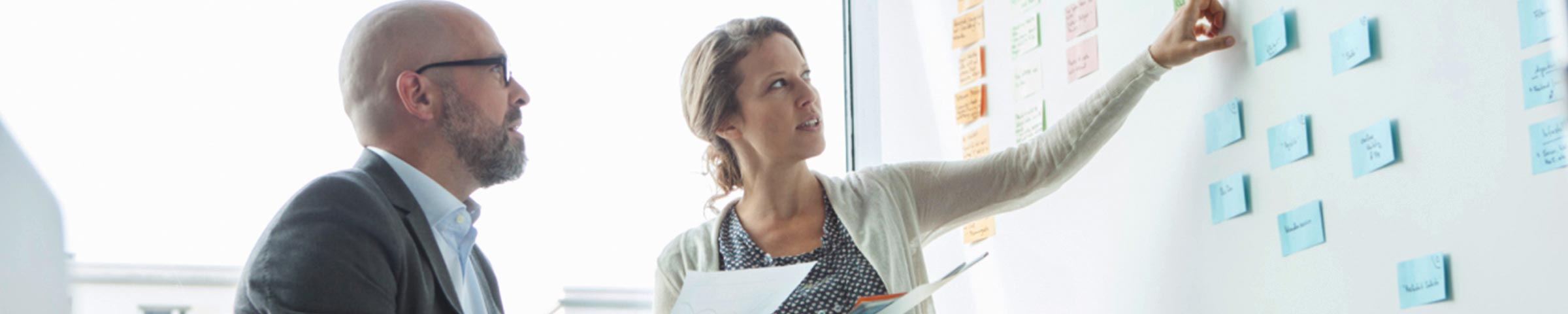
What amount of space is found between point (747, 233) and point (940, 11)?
2.70ft

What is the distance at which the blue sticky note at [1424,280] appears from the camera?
144 centimetres

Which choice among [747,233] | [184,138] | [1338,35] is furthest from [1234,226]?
[184,138]

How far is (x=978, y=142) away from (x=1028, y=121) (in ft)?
0.60

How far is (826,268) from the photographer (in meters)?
2.00

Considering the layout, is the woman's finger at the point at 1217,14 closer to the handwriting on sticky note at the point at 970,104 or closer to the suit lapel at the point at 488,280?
the handwriting on sticky note at the point at 970,104

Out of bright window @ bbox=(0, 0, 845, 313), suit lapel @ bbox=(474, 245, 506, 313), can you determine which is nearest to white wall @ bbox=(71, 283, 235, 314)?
bright window @ bbox=(0, 0, 845, 313)

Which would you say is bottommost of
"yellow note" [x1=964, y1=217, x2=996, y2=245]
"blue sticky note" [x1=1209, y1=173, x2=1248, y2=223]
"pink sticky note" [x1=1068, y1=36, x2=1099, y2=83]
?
"yellow note" [x1=964, y1=217, x2=996, y2=245]

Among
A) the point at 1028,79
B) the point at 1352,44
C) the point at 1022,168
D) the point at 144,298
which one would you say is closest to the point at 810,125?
the point at 1022,168

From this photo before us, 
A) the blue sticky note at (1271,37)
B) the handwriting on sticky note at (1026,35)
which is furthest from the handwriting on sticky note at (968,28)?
the blue sticky note at (1271,37)

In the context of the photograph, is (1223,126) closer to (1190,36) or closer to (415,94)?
(1190,36)

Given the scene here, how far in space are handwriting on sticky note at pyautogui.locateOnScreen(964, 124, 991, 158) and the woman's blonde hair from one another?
43 centimetres

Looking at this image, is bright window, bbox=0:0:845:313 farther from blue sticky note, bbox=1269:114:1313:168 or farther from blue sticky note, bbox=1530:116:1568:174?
blue sticky note, bbox=1530:116:1568:174

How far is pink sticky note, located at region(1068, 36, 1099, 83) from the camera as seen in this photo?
2121 mm

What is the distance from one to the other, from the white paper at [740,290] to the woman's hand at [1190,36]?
579 mm
